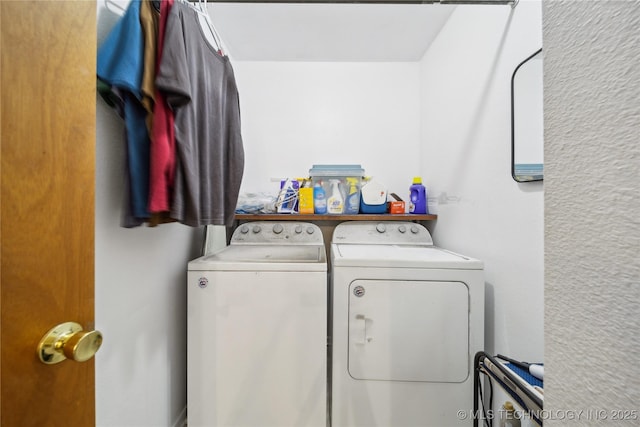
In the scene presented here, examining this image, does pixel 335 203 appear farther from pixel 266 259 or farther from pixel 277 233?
pixel 266 259

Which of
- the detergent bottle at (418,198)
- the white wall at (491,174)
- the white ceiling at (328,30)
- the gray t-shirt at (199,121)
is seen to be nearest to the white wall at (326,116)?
the white ceiling at (328,30)

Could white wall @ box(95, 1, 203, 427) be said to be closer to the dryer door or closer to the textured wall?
the dryer door

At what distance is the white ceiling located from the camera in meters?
1.47

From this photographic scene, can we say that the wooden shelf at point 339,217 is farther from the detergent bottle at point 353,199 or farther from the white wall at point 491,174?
the white wall at point 491,174

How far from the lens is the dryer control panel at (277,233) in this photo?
163cm

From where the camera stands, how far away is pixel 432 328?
3.34 ft

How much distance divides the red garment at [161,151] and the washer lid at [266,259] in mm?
434

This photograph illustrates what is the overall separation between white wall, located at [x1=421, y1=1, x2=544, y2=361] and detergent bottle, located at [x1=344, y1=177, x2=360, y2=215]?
626 millimetres

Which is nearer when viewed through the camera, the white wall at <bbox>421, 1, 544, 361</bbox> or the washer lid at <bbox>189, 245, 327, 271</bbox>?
the white wall at <bbox>421, 1, 544, 361</bbox>

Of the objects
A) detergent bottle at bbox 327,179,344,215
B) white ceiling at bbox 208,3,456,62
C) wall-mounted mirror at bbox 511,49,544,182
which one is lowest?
detergent bottle at bbox 327,179,344,215

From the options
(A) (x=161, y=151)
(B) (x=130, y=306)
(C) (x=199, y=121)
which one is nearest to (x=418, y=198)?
(C) (x=199, y=121)

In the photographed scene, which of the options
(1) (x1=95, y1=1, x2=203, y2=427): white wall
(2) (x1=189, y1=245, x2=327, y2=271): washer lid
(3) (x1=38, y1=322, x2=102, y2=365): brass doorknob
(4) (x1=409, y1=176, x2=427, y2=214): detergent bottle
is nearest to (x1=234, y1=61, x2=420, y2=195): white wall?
(4) (x1=409, y1=176, x2=427, y2=214): detergent bottle

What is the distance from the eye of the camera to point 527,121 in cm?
Result: 91

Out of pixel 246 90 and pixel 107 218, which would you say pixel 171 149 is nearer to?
pixel 107 218
